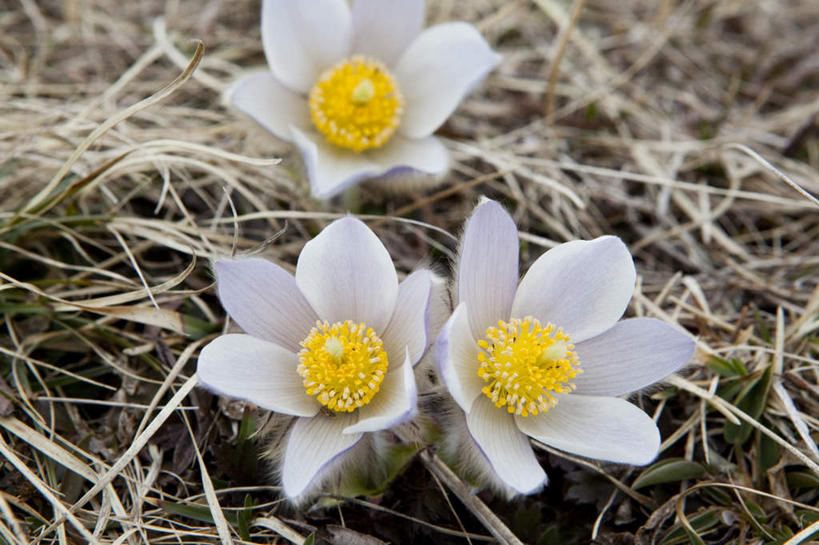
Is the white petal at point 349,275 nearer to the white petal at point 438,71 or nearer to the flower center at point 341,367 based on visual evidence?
the flower center at point 341,367

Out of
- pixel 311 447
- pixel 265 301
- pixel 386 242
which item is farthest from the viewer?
pixel 386 242

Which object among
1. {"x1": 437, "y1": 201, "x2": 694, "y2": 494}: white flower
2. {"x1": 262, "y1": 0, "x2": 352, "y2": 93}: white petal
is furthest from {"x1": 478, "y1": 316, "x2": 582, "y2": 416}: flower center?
{"x1": 262, "y1": 0, "x2": 352, "y2": 93}: white petal

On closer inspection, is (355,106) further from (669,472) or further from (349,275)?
(669,472)

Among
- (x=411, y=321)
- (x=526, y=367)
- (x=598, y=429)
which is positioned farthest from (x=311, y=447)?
(x=598, y=429)

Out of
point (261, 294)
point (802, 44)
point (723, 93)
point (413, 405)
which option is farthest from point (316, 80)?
point (802, 44)

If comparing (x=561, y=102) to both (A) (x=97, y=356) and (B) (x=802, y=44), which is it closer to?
(B) (x=802, y=44)

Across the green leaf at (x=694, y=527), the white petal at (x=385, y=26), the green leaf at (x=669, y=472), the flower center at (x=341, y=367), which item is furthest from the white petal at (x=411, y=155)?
the green leaf at (x=694, y=527)
